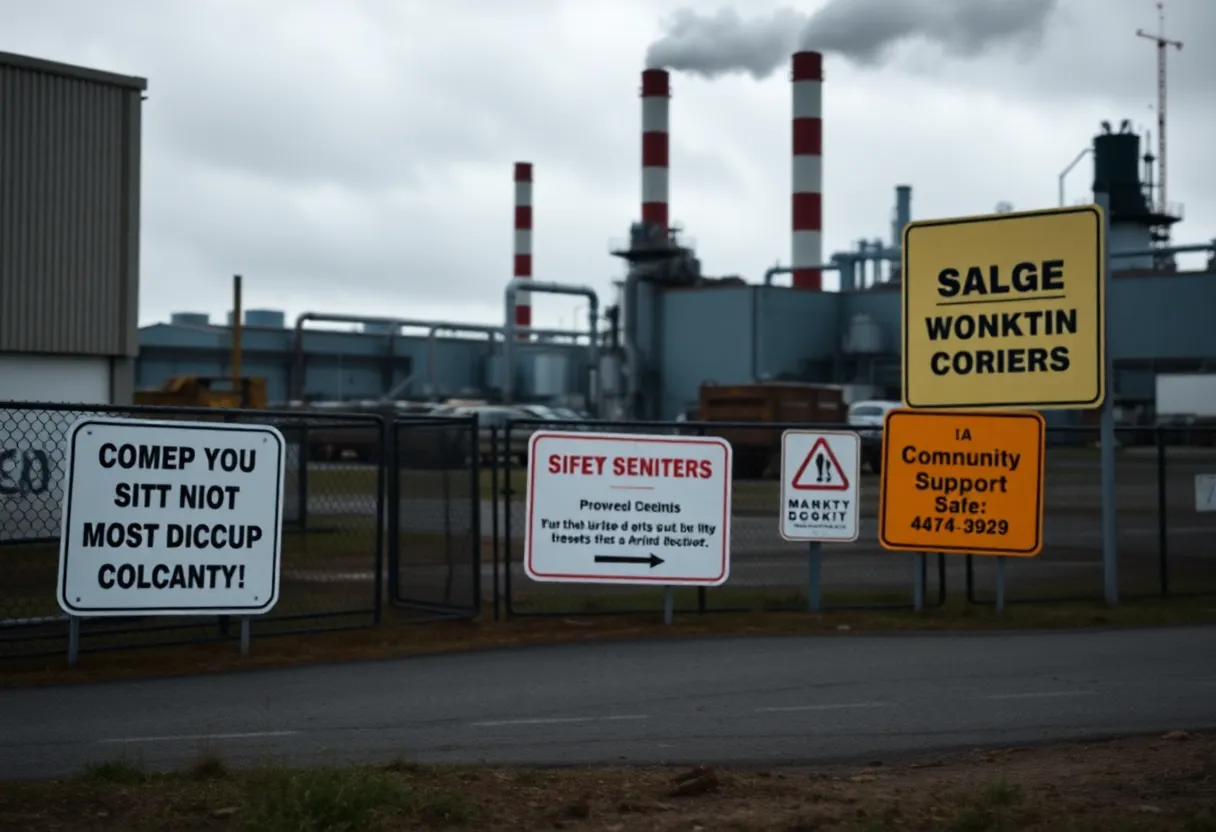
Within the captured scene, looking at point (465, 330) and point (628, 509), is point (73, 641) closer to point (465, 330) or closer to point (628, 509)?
point (628, 509)

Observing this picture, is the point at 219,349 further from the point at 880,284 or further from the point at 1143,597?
the point at 1143,597

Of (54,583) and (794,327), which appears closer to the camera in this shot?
(54,583)

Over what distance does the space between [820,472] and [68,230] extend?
516 inches

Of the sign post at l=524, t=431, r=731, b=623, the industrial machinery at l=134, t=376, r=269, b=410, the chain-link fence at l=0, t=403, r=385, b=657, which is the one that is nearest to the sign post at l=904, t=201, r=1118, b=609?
the sign post at l=524, t=431, r=731, b=623

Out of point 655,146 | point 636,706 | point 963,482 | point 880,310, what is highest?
point 655,146

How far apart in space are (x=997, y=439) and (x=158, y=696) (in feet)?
25.4

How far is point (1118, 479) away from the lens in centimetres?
1891

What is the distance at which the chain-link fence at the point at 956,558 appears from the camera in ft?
48.8

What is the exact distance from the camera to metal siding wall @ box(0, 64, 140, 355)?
72.8 feet

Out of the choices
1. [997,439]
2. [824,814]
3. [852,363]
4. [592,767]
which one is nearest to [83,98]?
[997,439]

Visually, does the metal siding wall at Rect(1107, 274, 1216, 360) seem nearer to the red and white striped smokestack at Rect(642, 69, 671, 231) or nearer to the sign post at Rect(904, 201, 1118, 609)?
the red and white striped smokestack at Rect(642, 69, 671, 231)

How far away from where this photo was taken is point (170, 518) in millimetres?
10844

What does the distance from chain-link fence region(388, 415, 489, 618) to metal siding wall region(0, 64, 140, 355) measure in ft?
34.5

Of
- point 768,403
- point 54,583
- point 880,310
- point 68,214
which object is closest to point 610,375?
point 880,310
